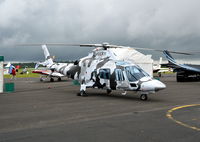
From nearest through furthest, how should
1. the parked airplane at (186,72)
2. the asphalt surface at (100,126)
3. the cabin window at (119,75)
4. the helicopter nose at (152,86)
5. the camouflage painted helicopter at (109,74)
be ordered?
the asphalt surface at (100,126) → the helicopter nose at (152,86) → the camouflage painted helicopter at (109,74) → the cabin window at (119,75) → the parked airplane at (186,72)

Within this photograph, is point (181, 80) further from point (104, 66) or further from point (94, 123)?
point (94, 123)

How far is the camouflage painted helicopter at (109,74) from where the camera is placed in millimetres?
12224

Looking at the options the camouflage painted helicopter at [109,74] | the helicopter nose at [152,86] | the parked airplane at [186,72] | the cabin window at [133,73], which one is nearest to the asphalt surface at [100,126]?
the helicopter nose at [152,86]

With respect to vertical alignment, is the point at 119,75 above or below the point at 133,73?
below

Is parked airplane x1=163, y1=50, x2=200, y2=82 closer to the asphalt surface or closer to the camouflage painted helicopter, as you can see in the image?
the camouflage painted helicopter

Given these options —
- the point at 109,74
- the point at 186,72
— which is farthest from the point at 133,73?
the point at 186,72

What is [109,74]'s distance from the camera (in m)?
14.1

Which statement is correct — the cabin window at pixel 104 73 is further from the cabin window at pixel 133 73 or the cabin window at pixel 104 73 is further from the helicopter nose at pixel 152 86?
the helicopter nose at pixel 152 86

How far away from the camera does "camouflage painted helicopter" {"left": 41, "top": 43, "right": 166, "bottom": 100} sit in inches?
481

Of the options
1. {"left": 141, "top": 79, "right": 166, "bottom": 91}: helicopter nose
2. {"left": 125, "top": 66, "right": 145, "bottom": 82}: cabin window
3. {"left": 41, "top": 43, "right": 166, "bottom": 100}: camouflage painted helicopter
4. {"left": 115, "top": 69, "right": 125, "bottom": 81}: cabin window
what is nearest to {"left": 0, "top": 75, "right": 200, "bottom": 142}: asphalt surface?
{"left": 141, "top": 79, "right": 166, "bottom": 91}: helicopter nose

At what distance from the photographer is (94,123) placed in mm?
7379

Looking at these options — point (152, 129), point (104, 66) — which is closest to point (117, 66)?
point (104, 66)

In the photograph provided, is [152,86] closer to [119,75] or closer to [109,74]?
[119,75]

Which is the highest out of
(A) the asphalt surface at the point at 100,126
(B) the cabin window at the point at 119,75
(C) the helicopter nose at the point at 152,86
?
(B) the cabin window at the point at 119,75
